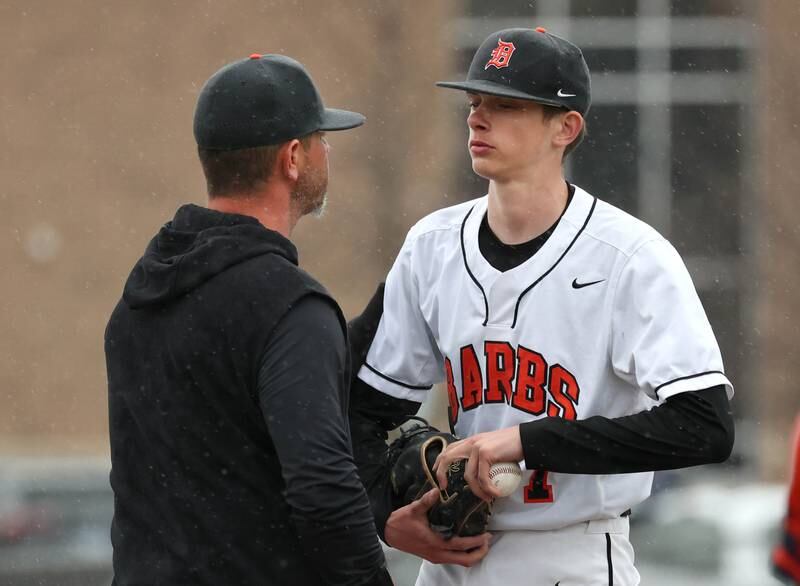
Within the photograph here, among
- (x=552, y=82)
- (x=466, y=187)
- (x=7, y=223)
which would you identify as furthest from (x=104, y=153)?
(x=552, y=82)

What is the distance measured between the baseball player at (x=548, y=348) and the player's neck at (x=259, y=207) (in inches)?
27.6

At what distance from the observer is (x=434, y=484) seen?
390 cm

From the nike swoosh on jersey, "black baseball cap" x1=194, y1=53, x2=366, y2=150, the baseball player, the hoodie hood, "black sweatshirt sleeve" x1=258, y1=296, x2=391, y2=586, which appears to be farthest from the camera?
the nike swoosh on jersey

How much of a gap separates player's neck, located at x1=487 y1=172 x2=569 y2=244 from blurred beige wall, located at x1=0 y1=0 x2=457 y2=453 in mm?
16608

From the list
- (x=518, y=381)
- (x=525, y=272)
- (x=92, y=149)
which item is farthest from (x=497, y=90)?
(x=92, y=149)

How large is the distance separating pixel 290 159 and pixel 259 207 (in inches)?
5.6

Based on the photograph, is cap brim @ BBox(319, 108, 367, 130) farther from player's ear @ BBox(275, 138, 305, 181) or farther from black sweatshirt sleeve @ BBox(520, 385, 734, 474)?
black sweatshirt sleeve @ BBox(520, 385, 734, 474)

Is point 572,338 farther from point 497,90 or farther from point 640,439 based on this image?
point 497,90

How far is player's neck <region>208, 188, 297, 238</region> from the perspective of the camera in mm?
3449

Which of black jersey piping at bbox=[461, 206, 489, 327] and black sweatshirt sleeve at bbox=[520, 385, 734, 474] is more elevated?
black jersey piping at bbox=[461, 206, 489, 327]

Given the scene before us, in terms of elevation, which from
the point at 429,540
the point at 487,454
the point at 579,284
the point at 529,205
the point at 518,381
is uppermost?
the point at 529,205

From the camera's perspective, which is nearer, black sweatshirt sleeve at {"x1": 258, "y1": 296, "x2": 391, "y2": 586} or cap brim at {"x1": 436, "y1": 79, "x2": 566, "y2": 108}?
black sweatshirt sleeve at {"x1": 258, "y1": 296, "x2": 391, "y2": 586}

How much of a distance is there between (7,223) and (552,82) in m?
19.1

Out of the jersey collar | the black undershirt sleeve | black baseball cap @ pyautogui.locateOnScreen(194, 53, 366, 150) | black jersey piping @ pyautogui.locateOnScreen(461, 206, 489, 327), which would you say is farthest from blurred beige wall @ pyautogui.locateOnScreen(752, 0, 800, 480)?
black baseball cap @ pyautogui.locateOnScreen(194, 53, 366, 150)
